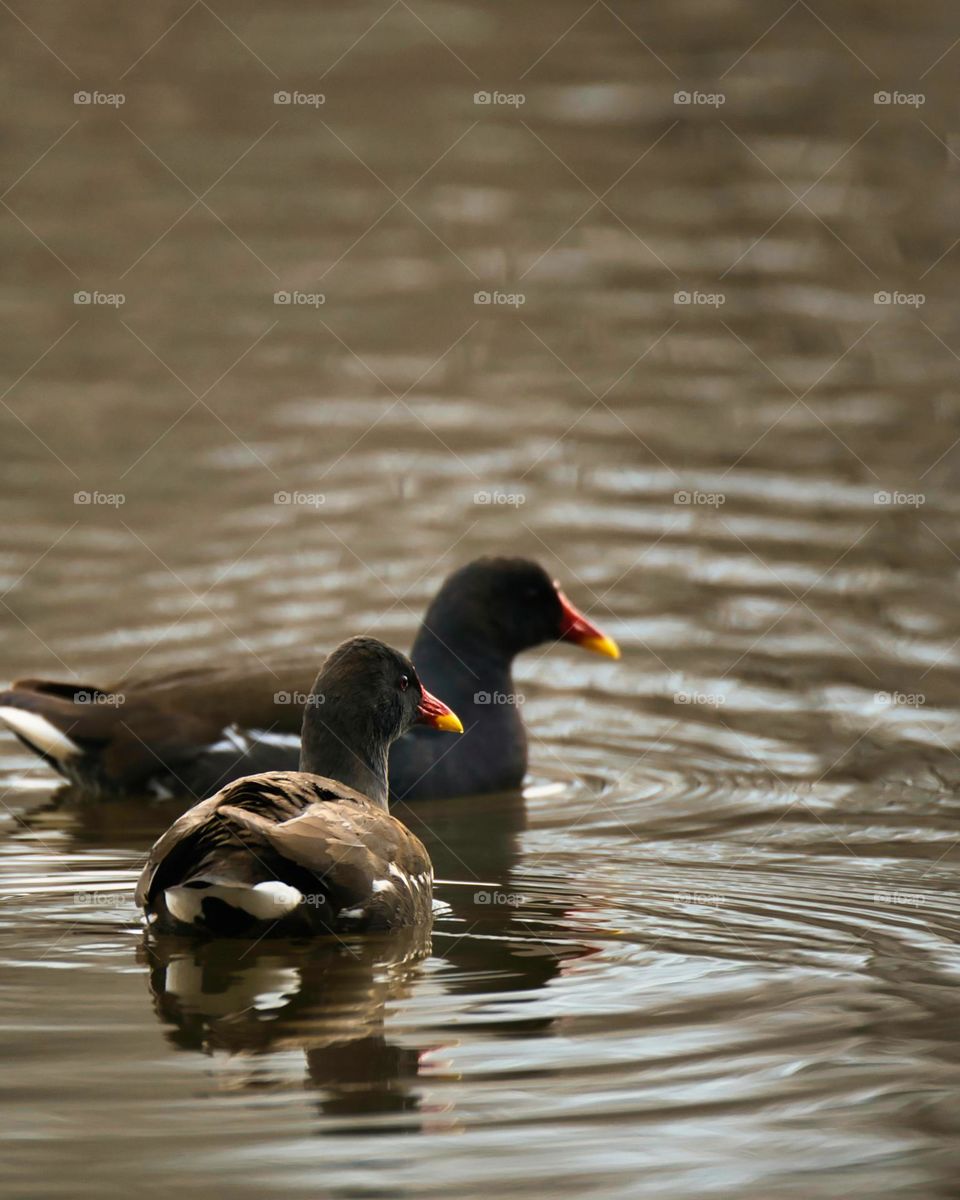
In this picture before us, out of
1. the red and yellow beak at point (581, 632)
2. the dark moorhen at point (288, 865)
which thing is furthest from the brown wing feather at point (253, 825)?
the red and yellow beak at point (581, 632)

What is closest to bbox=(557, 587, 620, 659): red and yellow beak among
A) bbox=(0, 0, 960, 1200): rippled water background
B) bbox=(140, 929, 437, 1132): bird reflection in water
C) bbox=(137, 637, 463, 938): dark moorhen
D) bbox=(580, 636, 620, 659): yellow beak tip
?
bbox=(580, 636, 620, 659): yellow beak tip

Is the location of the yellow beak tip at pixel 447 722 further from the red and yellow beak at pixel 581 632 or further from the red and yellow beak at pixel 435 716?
the red and yellow beak at pixel 581 632

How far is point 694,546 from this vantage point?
1201cm

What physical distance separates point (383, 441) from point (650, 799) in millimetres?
5085

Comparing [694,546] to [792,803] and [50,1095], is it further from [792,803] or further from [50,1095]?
[50,1095]

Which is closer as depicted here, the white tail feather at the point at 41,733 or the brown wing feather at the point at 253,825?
the brown wing feather at the point at 253,825

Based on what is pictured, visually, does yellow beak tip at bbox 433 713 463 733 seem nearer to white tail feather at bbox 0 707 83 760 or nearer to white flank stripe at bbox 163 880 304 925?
white flank stripe at bbox 163 880 304 925

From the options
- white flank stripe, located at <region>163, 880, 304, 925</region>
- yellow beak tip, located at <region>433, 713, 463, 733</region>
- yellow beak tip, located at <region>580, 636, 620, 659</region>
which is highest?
yellow beak tip, located at <region>580, 636, 620, 659</region>

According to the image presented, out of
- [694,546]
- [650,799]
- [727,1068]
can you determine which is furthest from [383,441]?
[727,1068]

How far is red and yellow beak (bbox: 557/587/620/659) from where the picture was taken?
990 cm

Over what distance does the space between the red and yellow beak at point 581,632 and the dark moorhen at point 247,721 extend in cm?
26

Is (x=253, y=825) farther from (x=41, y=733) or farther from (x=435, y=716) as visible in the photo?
(x=41, y=733)

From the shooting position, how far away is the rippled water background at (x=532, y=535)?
5543mm

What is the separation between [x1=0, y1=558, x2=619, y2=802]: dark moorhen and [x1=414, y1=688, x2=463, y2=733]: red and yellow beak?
98cm
